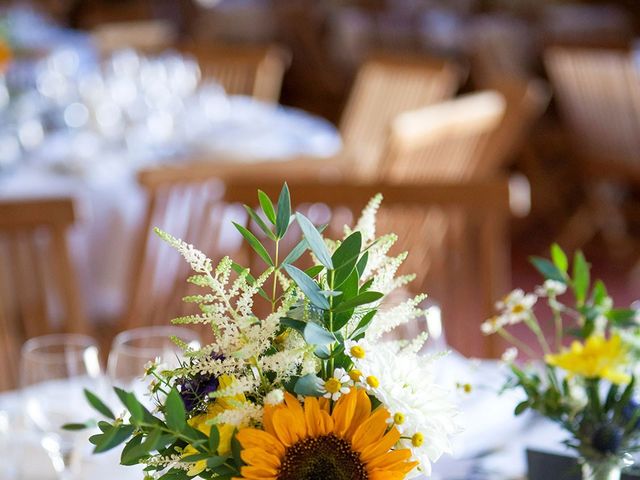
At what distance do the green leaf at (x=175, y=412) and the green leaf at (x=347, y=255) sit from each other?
0.48 ft

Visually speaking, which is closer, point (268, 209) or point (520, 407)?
point (268, 209)

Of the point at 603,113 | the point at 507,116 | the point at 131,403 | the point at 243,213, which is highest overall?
the point at 131,403

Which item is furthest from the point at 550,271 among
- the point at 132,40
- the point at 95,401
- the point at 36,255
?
the point at 132,40

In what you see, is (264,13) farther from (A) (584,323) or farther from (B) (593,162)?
(A) (584,323)

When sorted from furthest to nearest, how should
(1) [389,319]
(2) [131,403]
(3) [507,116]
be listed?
1. (3) [507,116]
2. (1) [389,319]
3. (2) [131,403]

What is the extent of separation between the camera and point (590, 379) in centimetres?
90

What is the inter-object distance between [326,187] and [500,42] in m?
4.19

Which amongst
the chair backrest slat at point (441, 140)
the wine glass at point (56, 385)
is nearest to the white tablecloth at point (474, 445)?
the wine glass at point (56, 385)

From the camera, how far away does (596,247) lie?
14.7ft

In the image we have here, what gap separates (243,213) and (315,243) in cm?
147

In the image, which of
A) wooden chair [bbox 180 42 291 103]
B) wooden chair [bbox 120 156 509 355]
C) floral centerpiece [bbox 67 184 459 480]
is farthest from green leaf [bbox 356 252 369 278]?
wooden chair [bbox 180 42 291 103]

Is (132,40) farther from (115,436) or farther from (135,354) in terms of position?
(115,436)

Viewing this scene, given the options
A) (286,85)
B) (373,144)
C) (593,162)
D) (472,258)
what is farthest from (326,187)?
(286,85)

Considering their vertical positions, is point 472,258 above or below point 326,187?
below
